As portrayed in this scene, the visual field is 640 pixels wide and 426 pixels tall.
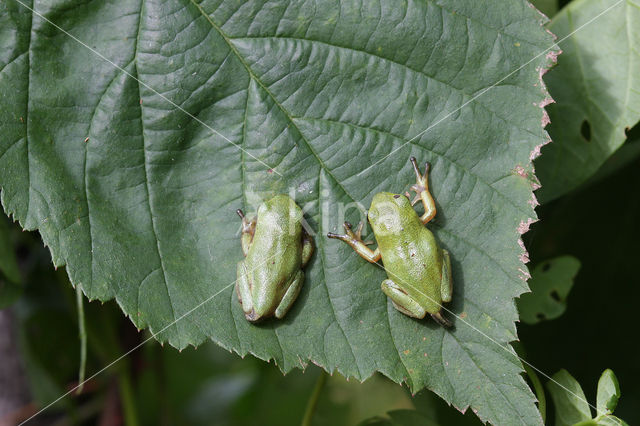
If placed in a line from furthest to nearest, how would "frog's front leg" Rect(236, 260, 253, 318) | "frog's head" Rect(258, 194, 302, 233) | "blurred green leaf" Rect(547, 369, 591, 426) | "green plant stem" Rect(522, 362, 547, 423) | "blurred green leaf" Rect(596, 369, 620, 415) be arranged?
"frog's head" Rect(258, 194, 302, 233)
"frog's front leg" Rect(236, 260, 253, 318)
"green plant stem" Rect(522, 362, 547, 423)
"blurred green leaf" Rect(547, 369, 591, 426)
"blurred green leaf" Rect(596, 369, 620, 415)

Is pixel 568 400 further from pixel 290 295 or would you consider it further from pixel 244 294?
pixel 244 294

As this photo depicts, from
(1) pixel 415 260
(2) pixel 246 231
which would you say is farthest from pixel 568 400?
(2) pixel 246 231

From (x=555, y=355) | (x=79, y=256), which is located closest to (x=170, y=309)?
(x=79, y=256)

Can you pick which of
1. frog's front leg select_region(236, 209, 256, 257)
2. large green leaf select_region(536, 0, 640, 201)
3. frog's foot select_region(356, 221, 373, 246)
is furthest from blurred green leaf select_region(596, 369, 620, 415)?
frog's front leg select_region(236, 209, 256, 257)

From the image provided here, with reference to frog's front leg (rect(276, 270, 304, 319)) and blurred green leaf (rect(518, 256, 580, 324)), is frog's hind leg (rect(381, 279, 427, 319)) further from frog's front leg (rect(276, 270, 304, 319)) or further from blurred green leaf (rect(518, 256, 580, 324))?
blurred green leaf (rect(518, 256, 580, 324))

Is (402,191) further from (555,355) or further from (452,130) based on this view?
(555,355)

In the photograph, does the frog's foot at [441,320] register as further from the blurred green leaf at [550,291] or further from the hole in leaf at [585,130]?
the hole in leaf at [585,130]
